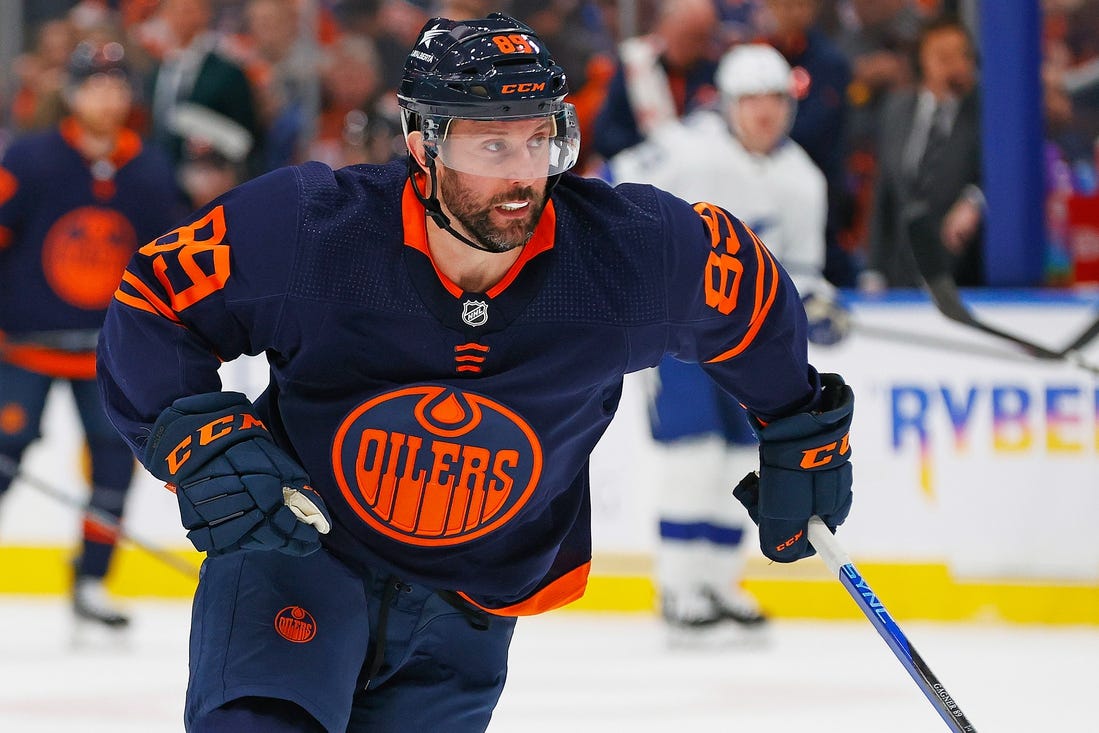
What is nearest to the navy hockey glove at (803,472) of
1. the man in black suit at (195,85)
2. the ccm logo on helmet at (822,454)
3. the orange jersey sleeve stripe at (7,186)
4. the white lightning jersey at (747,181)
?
the ccm logo on helmet at (822,454)

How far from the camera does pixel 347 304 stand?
91.1 inches

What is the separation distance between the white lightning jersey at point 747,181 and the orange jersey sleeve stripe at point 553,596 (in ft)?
8.85

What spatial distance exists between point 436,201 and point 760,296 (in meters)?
0.47

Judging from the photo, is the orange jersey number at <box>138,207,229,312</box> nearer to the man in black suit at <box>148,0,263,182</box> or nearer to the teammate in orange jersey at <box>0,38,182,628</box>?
the teammate in orange jersey at <box>0,38,182,628</box>

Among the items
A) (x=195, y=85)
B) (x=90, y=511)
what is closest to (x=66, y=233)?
(x=90, y=511)

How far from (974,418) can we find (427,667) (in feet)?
10.3

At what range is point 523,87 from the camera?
Result: 2.34 m

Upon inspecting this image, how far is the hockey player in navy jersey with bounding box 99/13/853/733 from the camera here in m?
2.28

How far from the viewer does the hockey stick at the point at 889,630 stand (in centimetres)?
256

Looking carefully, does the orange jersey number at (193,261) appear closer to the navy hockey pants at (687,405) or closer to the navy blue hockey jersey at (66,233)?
the navy hockey pants at (687,405)

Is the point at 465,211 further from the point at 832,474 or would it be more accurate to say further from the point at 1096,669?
the point at 1096,669

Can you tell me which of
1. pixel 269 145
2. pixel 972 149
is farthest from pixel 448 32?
pixel 269 145

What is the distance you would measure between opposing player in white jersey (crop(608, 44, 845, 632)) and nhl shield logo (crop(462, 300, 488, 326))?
289 centimetres

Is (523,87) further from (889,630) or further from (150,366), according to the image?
(889,630)
